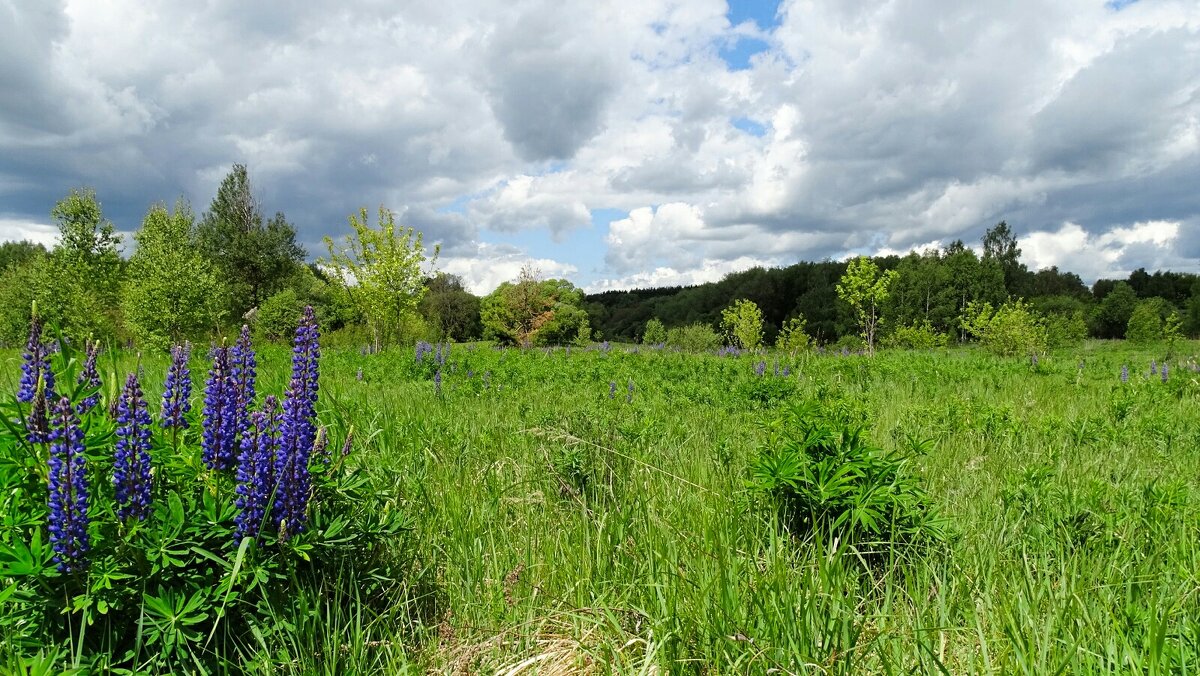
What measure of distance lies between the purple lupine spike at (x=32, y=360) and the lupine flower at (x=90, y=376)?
118 mm

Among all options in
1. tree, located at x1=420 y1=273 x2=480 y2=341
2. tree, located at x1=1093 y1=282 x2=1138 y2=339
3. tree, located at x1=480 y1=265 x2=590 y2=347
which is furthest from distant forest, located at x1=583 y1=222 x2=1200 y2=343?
tree, located at x1=420 y1=273 x2=480 y2=341

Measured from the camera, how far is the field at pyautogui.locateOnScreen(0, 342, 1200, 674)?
200 centimetres

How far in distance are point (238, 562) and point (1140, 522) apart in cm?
412

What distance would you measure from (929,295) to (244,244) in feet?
199

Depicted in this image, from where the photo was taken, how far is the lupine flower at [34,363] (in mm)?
1926

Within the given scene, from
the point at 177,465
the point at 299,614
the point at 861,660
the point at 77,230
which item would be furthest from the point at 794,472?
the point at 77,230

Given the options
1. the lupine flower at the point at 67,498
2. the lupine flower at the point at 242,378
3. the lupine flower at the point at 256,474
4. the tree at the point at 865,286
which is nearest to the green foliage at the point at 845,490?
the lupine flower at the point at 256,474

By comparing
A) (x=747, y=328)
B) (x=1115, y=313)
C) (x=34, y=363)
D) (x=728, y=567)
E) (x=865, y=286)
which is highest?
(x=865, y=286)

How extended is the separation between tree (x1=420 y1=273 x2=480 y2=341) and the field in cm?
4971

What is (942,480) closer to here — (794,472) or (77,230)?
(794,472)

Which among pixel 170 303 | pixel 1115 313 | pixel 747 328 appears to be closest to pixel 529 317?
pixel 747 328

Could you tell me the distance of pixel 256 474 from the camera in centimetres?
197

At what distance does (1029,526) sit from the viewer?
305cm

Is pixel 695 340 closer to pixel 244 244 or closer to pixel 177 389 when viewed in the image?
pixel 177 389
